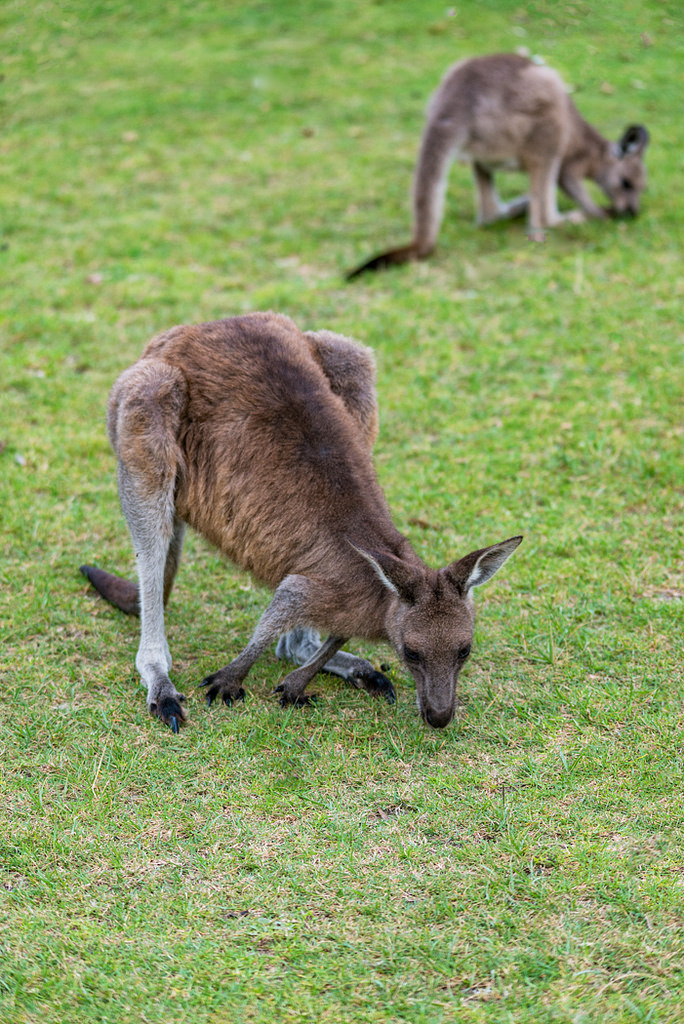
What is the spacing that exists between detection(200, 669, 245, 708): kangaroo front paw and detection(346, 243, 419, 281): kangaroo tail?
443 centimetres

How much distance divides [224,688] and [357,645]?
695mm

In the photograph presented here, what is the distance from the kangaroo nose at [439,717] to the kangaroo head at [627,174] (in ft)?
20.7

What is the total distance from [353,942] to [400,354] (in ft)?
14.9

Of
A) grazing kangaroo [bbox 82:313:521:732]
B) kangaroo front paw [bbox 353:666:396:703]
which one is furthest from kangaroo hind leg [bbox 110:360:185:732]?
kangaroo front paw [bbox 353:666:396:703]

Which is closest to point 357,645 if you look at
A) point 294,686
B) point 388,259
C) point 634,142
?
point 294,686

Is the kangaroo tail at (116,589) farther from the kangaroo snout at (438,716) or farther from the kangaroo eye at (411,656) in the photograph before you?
the kangaroo snout at (438,716)

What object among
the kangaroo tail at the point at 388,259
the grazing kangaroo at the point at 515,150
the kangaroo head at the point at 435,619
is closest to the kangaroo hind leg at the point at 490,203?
the grazing kangaroo at the point at 515,150

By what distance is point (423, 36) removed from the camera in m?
12.9

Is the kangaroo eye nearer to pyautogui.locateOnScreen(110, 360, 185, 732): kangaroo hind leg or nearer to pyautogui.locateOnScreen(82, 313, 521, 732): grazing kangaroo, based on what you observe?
pyautogui.locateOnScreen(82, 313, 521, 732): grazing kangaroo

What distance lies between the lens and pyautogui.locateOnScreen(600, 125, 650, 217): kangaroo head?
8.98 metres

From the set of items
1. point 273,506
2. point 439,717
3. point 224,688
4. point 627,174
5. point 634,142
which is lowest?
point 627,174

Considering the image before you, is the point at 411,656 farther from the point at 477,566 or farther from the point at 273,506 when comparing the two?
the point at 273,506

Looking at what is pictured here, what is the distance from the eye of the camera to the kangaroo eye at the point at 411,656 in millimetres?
3807

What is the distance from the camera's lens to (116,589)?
4781mm
